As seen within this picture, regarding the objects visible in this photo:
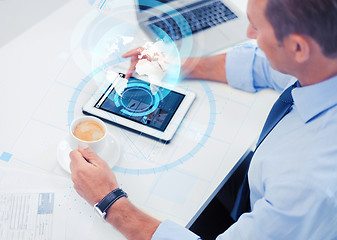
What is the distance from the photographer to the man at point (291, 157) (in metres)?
0.73

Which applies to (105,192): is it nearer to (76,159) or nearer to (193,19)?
(76,159)

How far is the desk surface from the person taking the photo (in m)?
0.95

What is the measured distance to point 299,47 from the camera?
764mm

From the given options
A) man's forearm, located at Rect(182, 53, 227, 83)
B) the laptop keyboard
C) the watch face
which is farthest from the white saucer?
the laptop keyboard

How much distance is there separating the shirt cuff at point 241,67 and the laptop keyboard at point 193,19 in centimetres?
16

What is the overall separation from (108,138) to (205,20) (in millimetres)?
569

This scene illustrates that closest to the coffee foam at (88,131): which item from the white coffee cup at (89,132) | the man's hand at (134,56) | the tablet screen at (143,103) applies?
the white coffee cup at (89,132)

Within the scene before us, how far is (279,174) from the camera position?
822 millimetres

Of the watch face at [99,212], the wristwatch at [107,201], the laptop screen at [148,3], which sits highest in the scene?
Answer: the laptop screen at [148,3]

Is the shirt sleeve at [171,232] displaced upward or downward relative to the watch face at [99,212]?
upward

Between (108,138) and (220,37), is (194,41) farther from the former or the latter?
(108,138)

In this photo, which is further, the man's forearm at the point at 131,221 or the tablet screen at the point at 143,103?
the tablet screen at the point at 143,103

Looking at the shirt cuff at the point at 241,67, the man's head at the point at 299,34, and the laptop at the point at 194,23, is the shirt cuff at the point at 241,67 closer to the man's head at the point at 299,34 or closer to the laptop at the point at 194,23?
the laptop at the point at 194,23

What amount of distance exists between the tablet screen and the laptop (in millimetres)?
199
